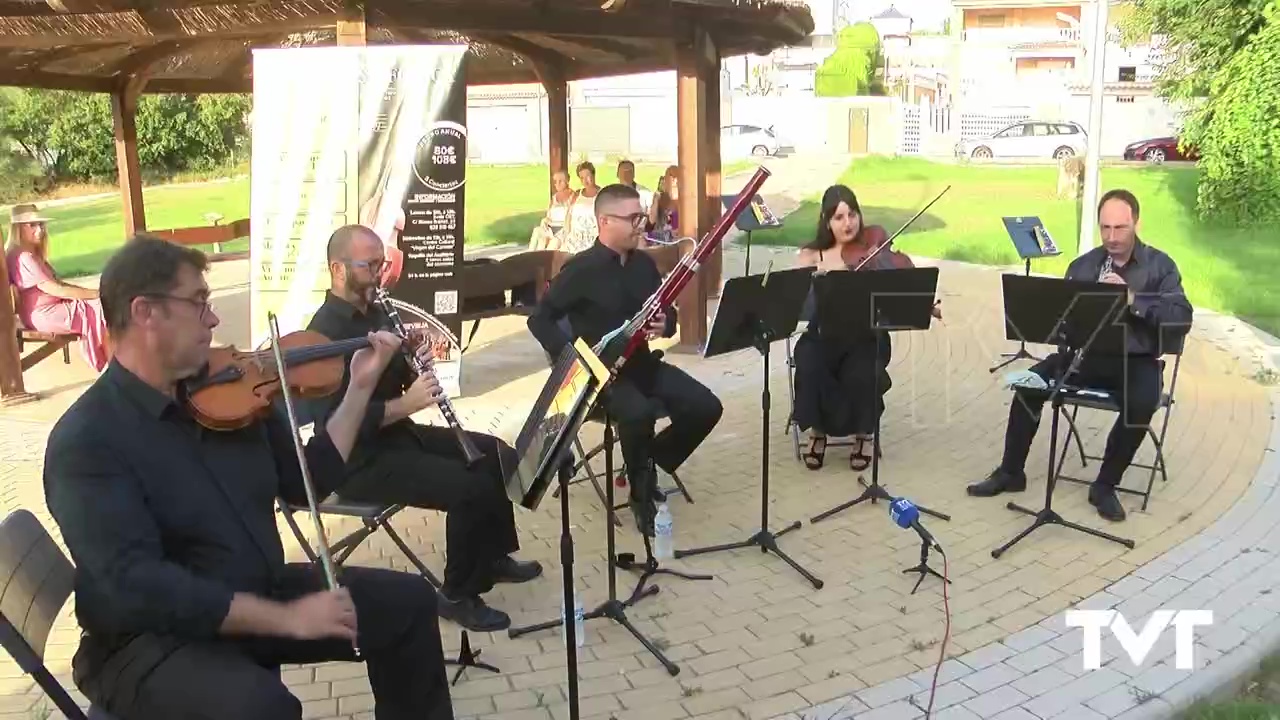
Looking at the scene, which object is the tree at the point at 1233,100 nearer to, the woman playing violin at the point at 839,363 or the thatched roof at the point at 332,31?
the thatched roof at the point at 332,31

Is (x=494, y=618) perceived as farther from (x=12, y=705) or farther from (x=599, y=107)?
(x=599, y=107)

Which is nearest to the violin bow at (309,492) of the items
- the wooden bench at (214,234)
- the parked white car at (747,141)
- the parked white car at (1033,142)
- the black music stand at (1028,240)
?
the black music stand at (1028,240)

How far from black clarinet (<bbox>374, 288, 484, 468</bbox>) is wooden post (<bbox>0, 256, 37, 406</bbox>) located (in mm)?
4729

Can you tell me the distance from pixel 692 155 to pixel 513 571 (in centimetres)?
486

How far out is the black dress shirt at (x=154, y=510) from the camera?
2324 mm

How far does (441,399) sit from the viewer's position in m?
3.68

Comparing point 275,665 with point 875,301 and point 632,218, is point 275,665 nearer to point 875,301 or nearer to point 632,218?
point 632,218

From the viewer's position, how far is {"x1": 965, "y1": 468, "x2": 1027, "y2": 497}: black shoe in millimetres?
5496

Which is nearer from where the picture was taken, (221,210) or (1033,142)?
(221,210)

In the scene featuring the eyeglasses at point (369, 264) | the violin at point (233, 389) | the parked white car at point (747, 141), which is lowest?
the violin at point (233, 389)

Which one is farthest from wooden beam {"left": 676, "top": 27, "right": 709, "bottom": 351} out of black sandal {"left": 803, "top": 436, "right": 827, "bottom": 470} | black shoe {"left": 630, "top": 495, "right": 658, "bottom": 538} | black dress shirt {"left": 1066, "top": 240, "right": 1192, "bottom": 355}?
black dress shirt {"left": 1066, "top": 240, "right": 1192, "bottom": 355}

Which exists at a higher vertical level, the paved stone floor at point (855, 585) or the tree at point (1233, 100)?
the tree at point (1233, 100)

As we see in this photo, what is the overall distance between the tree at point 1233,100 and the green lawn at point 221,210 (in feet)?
37.1

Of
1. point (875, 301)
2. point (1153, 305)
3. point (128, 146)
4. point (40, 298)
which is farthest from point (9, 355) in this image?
point (1153, 305)
